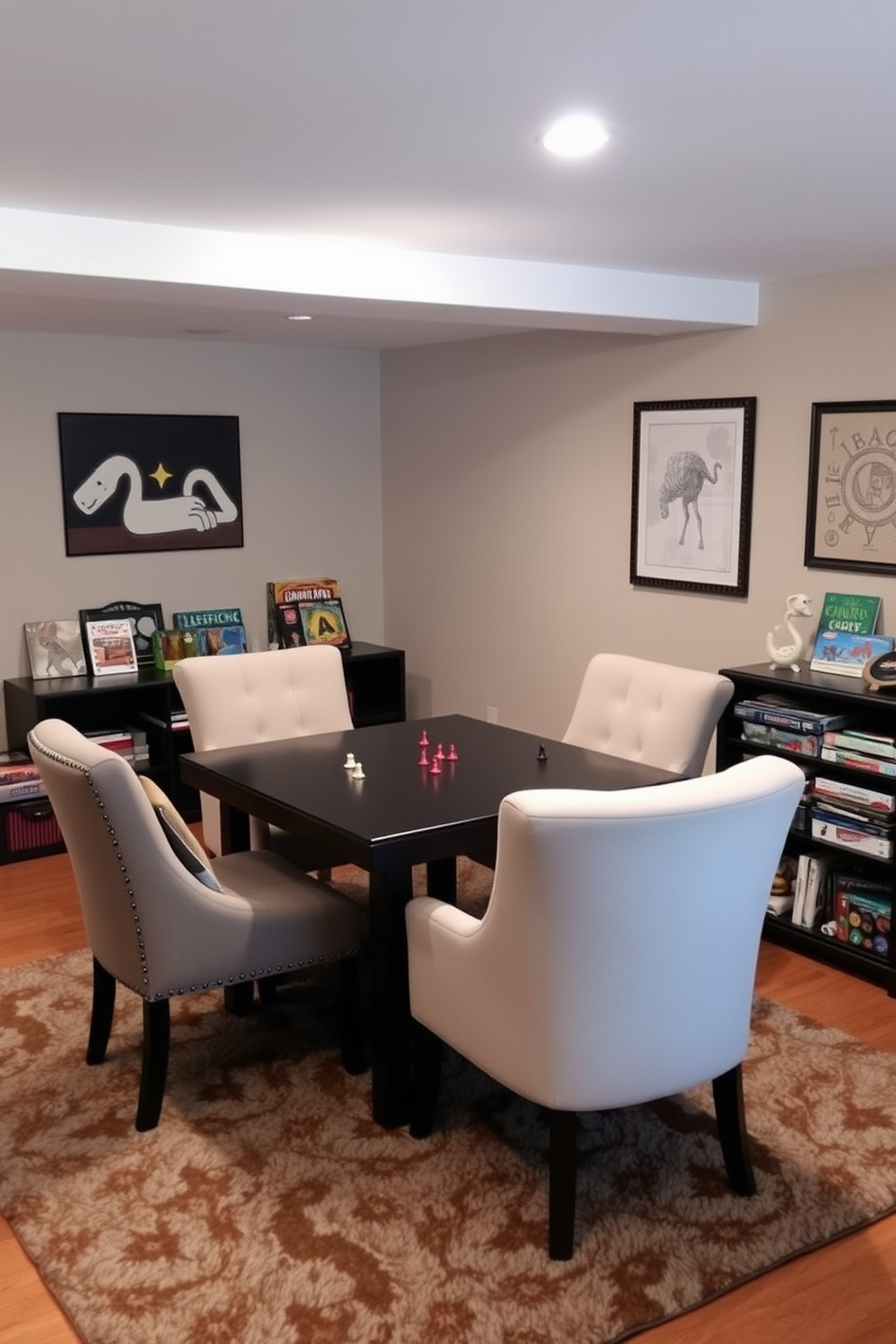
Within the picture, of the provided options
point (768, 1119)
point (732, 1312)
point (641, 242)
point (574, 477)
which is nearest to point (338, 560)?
point (574, 477)

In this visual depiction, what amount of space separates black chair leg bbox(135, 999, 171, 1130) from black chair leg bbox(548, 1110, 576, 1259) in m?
0.99

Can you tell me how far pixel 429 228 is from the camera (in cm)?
312

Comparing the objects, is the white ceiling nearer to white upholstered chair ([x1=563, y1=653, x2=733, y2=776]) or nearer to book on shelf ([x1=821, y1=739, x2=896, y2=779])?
white upholstered chair ([x1=563, y1=653, x2=733, y2=776])

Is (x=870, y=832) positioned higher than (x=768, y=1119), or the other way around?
(x=870, y=832)

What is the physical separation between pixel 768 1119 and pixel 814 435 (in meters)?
2.26

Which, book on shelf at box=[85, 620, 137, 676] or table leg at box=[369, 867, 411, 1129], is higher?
book on shelf at box=[85, 620, 137, 676]

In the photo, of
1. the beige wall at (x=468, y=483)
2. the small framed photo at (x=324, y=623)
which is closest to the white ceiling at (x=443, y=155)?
the beige wall at (x=468, y=483)

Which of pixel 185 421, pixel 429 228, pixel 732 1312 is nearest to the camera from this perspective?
pixel 732 1312

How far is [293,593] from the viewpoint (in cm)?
597

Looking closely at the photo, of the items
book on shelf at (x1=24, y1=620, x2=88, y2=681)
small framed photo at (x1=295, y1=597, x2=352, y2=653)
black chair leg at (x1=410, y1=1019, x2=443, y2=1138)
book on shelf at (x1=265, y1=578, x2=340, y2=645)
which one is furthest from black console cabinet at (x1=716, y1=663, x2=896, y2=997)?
book on shelf at (x1=24, y1=620, x2=88, y2=681)

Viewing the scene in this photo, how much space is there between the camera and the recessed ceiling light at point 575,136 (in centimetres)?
215

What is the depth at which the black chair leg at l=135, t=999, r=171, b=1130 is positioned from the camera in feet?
9.17

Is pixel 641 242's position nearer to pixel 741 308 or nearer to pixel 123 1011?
pixel 741 308

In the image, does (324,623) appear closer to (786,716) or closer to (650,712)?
(650,712)
